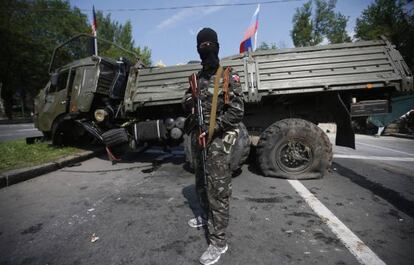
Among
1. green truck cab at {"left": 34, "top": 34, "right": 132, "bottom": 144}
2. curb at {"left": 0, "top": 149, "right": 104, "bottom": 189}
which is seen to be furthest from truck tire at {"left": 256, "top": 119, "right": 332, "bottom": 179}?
curb at {"left": 0, "top": 149, "right": 104, "bottom": 189}

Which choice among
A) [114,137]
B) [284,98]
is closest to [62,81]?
[114,137]

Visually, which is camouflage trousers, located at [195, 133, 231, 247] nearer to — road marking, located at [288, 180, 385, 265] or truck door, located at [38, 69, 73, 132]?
road marking, located at [288, 180, 385, 265]

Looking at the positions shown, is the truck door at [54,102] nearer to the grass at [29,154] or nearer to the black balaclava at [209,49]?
the grass at [29,154]

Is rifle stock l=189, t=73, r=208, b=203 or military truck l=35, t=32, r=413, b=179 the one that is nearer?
rifle stock l=189, t=73, r=208, b=203

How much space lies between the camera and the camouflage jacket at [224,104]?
246 cm

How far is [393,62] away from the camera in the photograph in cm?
438

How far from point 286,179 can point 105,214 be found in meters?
2.90

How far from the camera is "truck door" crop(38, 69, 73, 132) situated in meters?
6.55

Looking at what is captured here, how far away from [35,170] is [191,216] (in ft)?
11.9

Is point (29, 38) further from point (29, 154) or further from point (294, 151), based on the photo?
point (294, 151)

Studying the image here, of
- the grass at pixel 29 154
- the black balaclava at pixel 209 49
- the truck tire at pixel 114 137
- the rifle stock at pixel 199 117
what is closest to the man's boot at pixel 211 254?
the rifle stock at pixel 199 117

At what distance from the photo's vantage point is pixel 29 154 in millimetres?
6207

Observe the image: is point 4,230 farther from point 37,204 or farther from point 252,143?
point 252,143

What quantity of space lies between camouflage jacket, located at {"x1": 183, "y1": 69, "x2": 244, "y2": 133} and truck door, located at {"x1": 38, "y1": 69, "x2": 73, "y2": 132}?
5.19m
